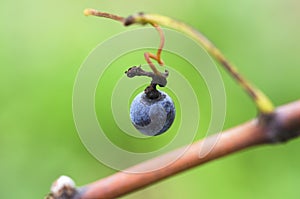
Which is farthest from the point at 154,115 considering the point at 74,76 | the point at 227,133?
the point at 74,76

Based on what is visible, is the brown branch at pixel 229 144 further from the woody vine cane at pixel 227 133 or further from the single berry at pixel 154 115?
the single berry at pixel 154 115

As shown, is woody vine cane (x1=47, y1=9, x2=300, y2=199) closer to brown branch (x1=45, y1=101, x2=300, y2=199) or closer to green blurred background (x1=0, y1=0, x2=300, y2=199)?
brown branch (x1=45, y1=101, x2=300, y2=199)

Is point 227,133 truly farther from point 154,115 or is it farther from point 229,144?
point 154,115

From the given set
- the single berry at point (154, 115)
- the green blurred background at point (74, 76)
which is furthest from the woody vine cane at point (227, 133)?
the green blurred background at point (74, 76)

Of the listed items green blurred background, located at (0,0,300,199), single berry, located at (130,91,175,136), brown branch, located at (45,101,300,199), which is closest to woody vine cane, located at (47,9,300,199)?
brown branch, located at (45,101,300,199)

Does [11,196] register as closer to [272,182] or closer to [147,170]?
[272,182]

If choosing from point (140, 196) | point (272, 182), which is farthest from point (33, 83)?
point (272, 182)
